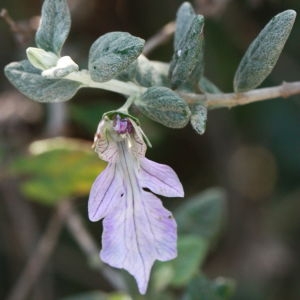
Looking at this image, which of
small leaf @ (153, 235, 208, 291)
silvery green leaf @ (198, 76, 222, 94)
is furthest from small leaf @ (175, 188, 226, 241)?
silvery green leaf @ (198, 76, 222, 94)

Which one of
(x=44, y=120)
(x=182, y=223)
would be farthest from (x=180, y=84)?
(x=44, y=120)

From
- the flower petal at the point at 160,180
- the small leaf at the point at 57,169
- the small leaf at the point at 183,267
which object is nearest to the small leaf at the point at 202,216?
the small leaf at the point at 183,267

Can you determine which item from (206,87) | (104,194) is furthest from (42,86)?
(206,87)

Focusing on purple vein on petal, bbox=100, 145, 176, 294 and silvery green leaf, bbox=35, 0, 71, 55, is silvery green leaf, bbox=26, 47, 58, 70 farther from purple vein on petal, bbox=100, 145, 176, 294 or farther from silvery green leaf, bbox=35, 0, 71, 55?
purple vein on petal, bbox=100, 145, 176, 294

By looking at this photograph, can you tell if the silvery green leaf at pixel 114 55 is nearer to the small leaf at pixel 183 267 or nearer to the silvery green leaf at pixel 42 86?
the silvery green leaf at pixel 42 86

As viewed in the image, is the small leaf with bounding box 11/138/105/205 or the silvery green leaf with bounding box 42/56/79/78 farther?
the small leaf with bounding box 11/138/105/205
